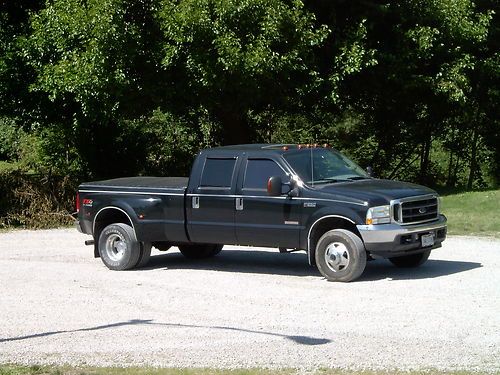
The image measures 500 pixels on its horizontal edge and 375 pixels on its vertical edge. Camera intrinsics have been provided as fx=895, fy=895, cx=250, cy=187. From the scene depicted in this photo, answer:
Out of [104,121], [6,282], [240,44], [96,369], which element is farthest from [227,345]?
[104,121]

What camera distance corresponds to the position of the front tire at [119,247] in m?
14.2

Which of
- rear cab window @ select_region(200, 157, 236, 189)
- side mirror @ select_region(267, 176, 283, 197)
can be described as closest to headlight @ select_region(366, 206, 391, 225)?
side mirror @ select_region(267, 176, 283, 197)

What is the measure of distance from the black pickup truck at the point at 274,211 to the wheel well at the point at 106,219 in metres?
0.02

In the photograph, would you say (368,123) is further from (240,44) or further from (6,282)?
(6,282)

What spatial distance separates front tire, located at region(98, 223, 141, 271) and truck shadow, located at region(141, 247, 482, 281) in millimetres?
366

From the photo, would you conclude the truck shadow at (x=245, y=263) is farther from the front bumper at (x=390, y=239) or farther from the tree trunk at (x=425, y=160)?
the tree trunk at (x=425, y=160)

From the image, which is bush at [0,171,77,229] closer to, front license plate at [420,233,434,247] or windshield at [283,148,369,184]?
windshield at [283,148,369,184]

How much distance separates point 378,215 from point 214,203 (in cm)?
260

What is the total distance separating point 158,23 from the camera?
21.0 meters

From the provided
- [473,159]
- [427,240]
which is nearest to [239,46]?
[427,240]

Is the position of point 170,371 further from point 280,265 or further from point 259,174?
point 280,265

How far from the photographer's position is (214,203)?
1348cm

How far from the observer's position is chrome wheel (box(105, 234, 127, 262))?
47.1 feet

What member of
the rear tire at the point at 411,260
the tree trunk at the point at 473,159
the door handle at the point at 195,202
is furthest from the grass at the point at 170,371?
the tree trunk at the point at 473,159
